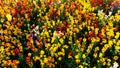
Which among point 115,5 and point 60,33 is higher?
point 115,5

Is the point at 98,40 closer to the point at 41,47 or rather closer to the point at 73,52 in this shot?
the point at 73,52

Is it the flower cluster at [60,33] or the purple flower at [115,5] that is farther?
the purple flower at [115,5]

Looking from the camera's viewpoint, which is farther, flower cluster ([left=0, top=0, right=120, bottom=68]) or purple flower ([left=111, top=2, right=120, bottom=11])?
purple flower ([left=111, top=2, right=120, bottom=11])

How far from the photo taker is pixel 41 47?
607 centimetres

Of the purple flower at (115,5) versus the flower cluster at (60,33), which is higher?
the purple flower at (115,5)

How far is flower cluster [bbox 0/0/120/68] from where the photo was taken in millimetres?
5758

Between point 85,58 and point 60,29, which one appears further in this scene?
point 60,29

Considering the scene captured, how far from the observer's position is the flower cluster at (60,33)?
5.76 meters

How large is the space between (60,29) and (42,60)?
3.13 feet

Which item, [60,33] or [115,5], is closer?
[60,33]

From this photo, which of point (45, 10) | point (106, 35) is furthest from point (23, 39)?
point (106, 35)

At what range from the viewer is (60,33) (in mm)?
6254

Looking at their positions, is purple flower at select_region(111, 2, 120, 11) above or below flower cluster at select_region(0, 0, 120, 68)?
above

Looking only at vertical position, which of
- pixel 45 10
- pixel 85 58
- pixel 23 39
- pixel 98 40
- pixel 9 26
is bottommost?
pixel 85 58
